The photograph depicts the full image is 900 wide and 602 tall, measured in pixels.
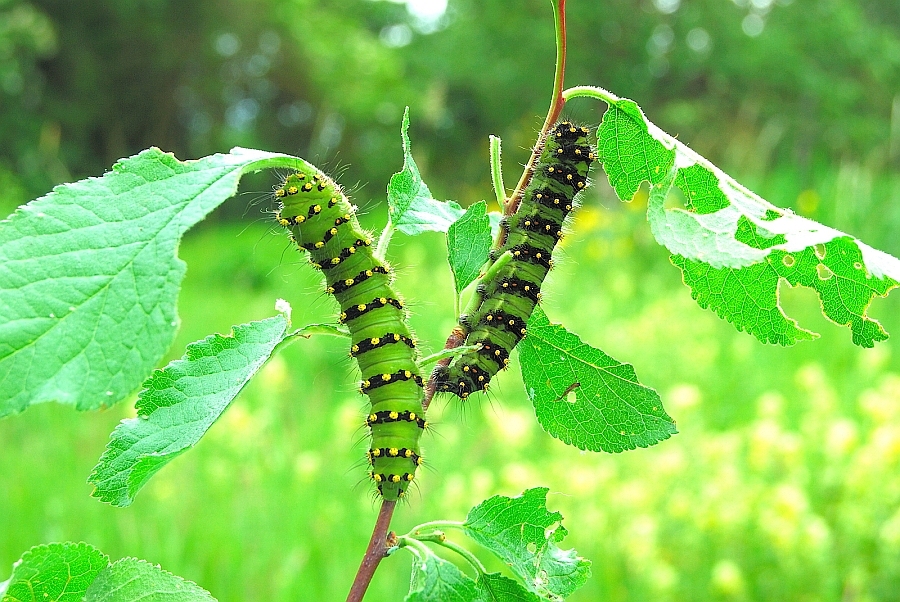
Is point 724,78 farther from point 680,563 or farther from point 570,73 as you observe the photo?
point 680,563

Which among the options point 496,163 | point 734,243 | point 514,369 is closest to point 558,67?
point 496,163

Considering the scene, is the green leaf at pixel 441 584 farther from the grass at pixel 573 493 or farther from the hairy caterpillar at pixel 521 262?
the grass at pixel 573 493

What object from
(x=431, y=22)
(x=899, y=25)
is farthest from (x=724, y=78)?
(x=431, y=22)

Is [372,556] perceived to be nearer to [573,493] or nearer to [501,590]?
[501,590]

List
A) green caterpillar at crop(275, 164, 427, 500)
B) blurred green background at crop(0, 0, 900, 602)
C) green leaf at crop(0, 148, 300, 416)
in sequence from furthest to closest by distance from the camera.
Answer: blurred green background at crop(0, 0, 900, 602) < green caterpillar at crop(275, 164, 427, 500) < green leaf at crop(0, 148, 300, 416)

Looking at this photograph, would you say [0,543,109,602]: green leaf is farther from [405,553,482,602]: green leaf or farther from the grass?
the grass

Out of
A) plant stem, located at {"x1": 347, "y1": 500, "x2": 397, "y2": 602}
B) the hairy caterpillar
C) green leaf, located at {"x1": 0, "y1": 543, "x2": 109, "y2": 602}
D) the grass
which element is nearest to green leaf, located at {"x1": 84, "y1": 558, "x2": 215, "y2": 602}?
green leaf, located at {"x1": 0, "y1": 543, "x2": 109, "y2": 602}
